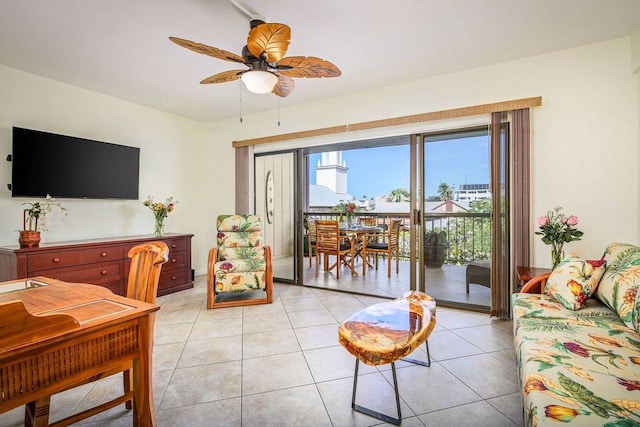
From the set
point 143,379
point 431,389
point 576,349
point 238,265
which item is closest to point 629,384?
point 576,349

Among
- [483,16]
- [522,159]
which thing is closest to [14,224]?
[483,16]

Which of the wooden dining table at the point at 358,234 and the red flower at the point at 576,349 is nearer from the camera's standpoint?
the red flower at the point at 576,349

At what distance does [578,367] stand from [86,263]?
3.93m

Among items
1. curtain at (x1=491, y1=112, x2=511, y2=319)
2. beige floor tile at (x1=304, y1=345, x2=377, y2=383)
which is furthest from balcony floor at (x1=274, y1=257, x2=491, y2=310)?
beige floor tile at (x1=304, y1=345, x2=377, y2=383)

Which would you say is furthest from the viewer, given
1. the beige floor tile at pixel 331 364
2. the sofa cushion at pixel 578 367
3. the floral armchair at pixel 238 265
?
the floral armchair at pixel 238 265

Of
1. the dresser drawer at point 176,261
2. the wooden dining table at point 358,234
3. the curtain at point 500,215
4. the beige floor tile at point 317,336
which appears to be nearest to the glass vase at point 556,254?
the curtain at point 500,215

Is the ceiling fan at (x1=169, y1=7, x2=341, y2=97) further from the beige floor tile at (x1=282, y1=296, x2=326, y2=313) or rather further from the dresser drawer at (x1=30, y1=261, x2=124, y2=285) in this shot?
the dresser drawer at (x1=30, y1=261, x2=124, y2=285)

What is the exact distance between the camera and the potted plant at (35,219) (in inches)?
112

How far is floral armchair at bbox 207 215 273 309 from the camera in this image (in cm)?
341

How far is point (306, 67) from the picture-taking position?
213 cm

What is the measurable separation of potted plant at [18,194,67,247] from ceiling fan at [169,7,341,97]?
89.1 inches

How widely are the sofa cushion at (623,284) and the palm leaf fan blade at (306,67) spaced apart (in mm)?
2086

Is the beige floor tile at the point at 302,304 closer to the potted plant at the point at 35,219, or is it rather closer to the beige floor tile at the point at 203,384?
the beige floor tile at the point at 203,384

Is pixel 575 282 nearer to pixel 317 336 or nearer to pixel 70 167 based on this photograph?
pixel 317 336
